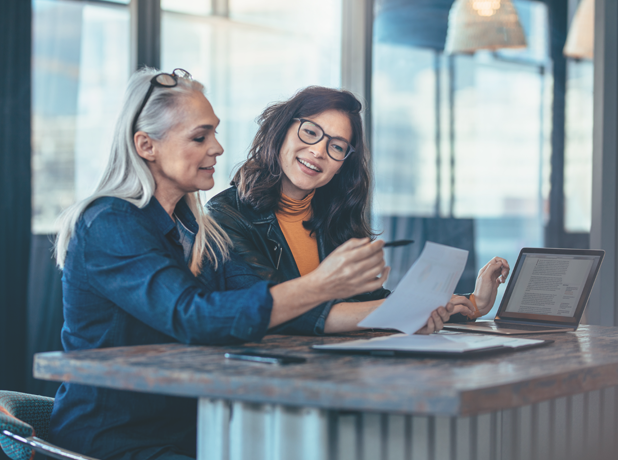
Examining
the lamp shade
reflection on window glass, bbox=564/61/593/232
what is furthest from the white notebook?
the lamp shade

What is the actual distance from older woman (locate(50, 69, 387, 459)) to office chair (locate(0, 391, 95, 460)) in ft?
0.27

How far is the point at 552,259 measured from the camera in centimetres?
186

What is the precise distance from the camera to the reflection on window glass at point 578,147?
3068 millimetres

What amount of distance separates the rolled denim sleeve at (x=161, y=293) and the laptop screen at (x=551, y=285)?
91 centimetres

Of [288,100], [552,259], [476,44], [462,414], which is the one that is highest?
[476,44]

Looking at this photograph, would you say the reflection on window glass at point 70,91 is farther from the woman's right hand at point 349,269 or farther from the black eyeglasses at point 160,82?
the woman's right hand at point 349,269

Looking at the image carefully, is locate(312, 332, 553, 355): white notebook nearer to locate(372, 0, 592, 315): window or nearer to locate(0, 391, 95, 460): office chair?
locate(0, 391, 95, 460): office chair

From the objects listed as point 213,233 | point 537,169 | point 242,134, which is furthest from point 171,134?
point 537,169

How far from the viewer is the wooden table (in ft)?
3.08

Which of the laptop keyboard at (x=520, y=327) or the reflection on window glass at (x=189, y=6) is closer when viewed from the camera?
the laptop keyboard at (x=520, y=327)

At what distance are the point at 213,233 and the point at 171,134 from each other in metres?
0.31

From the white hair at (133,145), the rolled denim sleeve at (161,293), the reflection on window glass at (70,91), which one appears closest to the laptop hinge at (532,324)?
the rolled denim sleeve at (161,293)

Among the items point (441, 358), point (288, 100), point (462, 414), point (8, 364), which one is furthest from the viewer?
point (8, 364)

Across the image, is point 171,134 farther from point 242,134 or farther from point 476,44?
point 476,44
